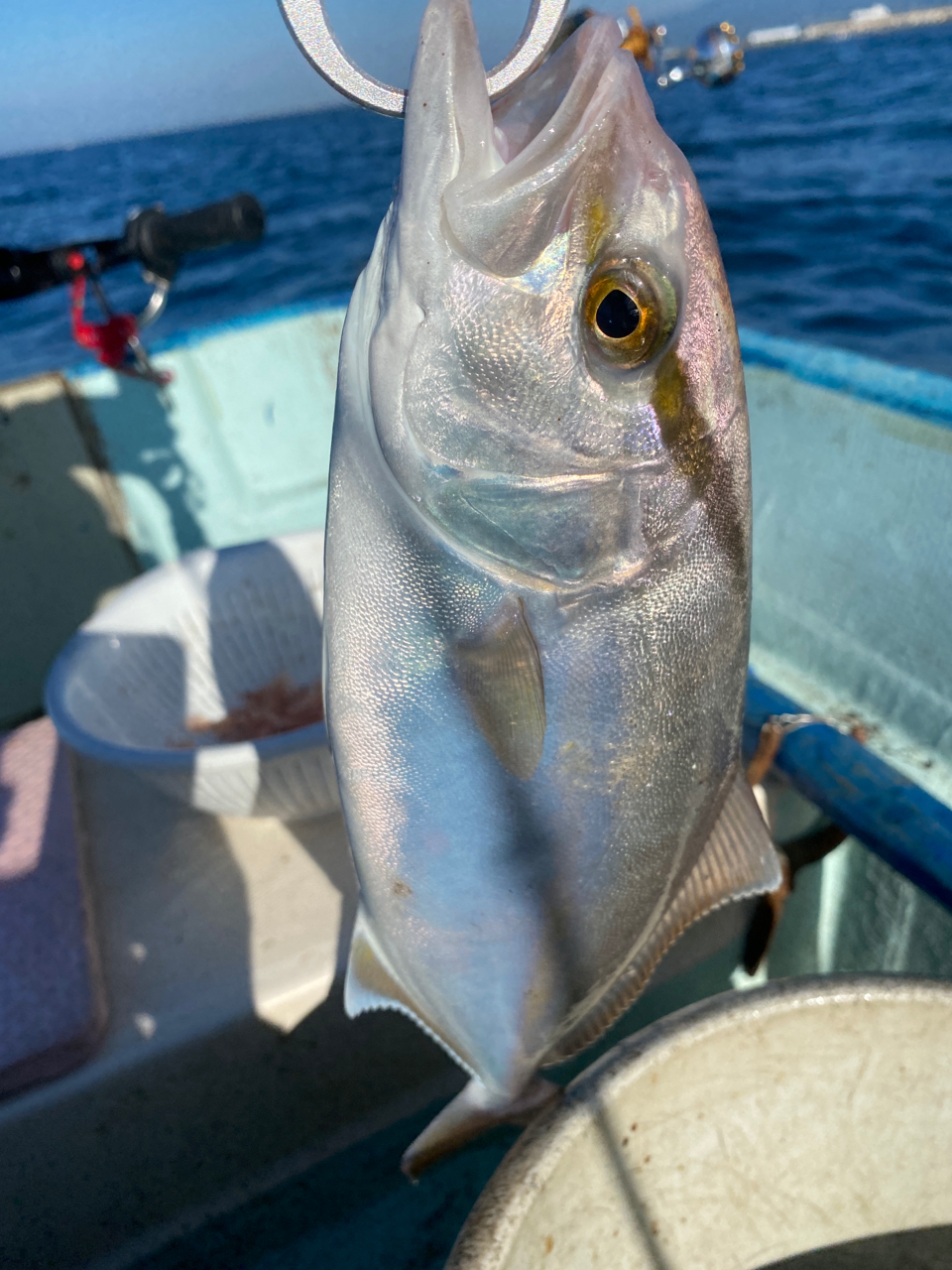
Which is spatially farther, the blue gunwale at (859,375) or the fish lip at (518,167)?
the blue gunwale at (859,375)

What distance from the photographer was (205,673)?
7.02 feet

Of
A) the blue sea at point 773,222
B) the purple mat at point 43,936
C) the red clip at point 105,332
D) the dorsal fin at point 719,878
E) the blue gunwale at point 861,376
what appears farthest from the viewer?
the blue sea at point 773,222

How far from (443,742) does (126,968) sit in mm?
1024

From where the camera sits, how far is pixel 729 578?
0.89m

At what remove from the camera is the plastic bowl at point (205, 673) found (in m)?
1.48

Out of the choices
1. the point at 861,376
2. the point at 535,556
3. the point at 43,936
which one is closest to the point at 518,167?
the point at 535,556

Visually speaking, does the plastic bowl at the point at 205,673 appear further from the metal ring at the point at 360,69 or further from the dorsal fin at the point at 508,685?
the metal ring at the point at 360,69

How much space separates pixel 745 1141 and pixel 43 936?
130 centimetres

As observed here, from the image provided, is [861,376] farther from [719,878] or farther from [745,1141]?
[745,1141]

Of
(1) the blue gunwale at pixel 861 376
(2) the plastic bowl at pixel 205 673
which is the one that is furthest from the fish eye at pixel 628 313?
(1) the blue gunwale at pixel 861 376

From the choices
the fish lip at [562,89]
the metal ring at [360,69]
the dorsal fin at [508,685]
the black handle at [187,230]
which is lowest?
the dorsal fin at [508,685]

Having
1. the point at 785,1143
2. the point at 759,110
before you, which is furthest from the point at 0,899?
the point at 759,110

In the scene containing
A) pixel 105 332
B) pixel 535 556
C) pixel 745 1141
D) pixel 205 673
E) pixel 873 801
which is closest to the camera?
pixel 535 556

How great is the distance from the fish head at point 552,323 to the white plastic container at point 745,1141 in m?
0.61
